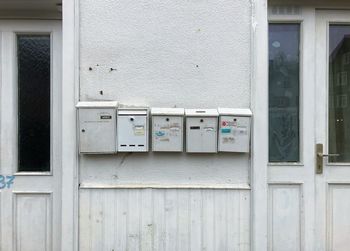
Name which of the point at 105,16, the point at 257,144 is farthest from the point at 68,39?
the point at 257,144

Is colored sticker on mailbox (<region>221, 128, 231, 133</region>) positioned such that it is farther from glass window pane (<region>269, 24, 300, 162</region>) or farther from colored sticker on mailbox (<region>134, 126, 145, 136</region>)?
colored sticker on mailbox (<region>134, 126, 145, 136</region>)

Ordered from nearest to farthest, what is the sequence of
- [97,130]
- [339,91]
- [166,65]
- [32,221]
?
[97,130], [166,65], [32,221], [339,91]

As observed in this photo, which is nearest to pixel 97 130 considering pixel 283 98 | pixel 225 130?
pixel 225 130

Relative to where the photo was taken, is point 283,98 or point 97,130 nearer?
point 97,130

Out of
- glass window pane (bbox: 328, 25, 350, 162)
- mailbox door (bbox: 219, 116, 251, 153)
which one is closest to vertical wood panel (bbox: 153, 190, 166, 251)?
mailbox door (bbox: 219, 116, 251, 153)

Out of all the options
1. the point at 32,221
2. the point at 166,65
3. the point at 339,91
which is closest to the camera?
the point at 166,65

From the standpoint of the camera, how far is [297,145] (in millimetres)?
3717

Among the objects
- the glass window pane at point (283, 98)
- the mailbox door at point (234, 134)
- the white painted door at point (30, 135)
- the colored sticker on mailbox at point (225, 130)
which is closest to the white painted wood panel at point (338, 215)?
the glass window pane at point (283, 98)

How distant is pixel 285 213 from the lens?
3.66 metres

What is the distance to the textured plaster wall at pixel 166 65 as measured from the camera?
350cm

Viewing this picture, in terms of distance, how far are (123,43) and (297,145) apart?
181 centimetres

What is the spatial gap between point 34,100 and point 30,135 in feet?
1.05

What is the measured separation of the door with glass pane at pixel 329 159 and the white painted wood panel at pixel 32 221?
243 centimetres

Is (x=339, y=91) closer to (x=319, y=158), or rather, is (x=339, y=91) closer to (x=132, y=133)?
(x=319, y=158)
